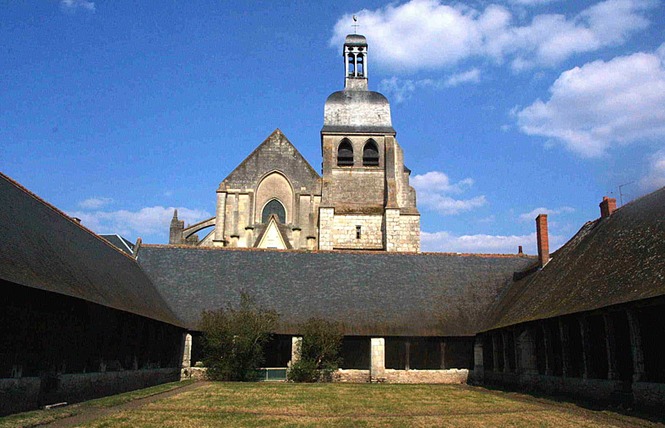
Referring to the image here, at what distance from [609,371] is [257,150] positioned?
27.8 metres

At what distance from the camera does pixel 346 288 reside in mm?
25016

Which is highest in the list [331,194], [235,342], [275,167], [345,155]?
[345,155]

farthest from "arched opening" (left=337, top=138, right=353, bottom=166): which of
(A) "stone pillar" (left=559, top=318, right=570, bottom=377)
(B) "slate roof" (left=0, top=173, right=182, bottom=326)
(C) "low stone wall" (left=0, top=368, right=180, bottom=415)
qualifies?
(A) "stone pillar" (left=559, top=318, right=570, bottom=377)

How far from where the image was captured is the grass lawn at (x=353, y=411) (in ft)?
33.9

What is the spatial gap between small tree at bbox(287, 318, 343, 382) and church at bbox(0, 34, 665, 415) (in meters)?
0.76

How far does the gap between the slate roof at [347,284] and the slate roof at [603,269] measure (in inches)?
109

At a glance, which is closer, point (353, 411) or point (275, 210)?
point (353, 411)

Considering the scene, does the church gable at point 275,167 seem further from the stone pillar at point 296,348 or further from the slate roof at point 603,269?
the slate roof at point 603,269

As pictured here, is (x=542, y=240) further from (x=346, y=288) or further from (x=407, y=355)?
(x=346, y=288)

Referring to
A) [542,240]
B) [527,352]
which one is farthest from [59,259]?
[542,240]

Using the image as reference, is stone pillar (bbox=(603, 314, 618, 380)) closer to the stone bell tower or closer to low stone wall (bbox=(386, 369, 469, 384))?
low stone wall (bbox=(386, 369, 469, 384))

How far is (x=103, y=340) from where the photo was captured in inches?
598

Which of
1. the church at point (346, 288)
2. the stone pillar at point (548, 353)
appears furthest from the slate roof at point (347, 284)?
the stone pillar at point (548, 353)

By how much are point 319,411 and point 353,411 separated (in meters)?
0.68
